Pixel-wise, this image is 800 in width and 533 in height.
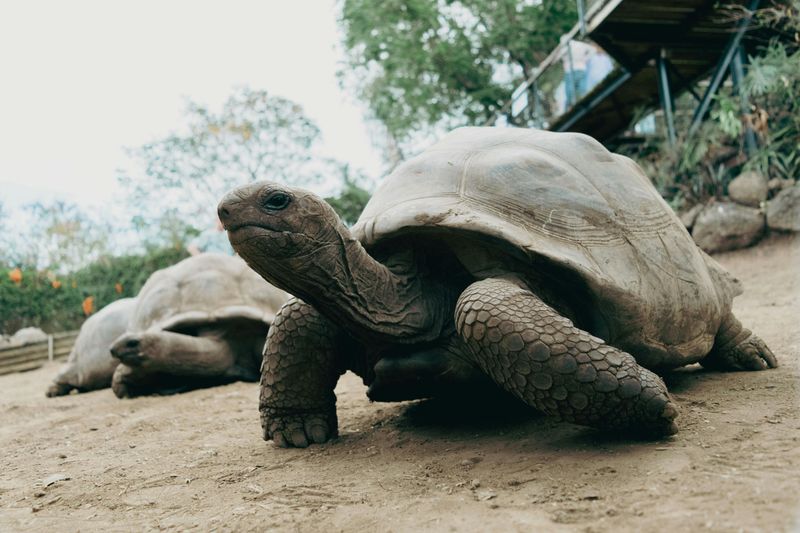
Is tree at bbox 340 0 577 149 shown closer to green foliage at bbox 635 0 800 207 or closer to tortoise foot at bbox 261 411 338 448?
green foliage at bbox 635 0 800 207

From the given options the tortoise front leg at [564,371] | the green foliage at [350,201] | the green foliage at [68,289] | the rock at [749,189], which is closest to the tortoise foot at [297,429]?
the tortoise front leg at [564,371]

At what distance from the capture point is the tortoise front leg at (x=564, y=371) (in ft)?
6.28

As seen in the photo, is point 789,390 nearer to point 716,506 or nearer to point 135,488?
point 716,506

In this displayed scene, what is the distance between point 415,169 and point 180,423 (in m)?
1.90

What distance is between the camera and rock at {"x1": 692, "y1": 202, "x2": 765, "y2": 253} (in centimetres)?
771

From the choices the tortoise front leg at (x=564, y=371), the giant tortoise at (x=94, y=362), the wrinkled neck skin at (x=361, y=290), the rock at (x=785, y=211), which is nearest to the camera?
the tortoise front leg at (x=564, y=371)

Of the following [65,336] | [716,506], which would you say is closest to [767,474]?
[716,506]

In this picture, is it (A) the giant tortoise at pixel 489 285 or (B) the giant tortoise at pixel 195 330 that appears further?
(B) the giant tortoise at pixel 195 330

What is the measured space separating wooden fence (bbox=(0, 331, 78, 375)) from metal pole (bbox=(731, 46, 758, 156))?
1063cm

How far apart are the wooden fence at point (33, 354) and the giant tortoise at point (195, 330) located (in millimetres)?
6377

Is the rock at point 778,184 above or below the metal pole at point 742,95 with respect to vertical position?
below

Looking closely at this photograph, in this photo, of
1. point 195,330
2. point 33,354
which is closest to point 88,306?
A: point 33,354

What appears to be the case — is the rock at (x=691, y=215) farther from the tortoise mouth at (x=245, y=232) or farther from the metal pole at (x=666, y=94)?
the tortoise mouth at (x=245, y=232)

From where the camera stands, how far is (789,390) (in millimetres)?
2525
